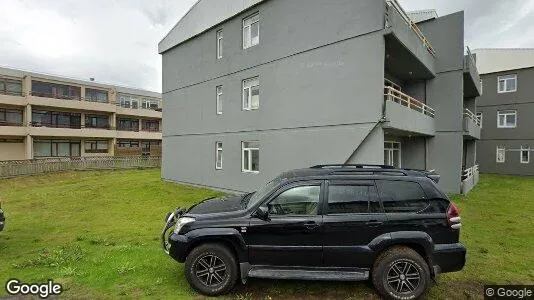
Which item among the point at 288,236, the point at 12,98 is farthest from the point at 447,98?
the point at 12,98

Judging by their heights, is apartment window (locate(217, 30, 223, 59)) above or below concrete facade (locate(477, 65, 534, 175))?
above

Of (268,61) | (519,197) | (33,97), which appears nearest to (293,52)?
(268,61)

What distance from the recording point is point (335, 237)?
4.40m

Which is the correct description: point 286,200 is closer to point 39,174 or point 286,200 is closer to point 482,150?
point 39,174

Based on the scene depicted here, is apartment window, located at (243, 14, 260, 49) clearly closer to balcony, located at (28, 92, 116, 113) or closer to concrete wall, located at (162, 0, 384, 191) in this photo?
concrete wall, located at (162, 0, 384, 191)

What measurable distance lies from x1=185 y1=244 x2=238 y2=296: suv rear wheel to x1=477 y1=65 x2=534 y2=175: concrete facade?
28.5 metres

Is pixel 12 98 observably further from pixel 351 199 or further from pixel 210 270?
pixel 351 199

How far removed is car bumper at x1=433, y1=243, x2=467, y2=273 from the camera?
4340 millimetres

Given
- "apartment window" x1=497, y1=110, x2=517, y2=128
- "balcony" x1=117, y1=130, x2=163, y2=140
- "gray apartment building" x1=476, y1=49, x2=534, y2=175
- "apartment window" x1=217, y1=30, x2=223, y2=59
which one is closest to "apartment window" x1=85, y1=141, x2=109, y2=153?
"balcony" x1=117, y1=130, x2=163, y2=140

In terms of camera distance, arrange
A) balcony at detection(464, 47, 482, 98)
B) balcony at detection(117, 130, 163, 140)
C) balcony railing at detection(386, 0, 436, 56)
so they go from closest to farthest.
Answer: balcony railing at detection(386, 0, 436, 56) < balcony at detection(464, 47, 482, 98) < balcony at detection(117, 130, 163, 140)

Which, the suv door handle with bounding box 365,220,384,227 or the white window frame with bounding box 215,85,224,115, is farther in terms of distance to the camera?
the white window frame with bounding box 215,85,224,115

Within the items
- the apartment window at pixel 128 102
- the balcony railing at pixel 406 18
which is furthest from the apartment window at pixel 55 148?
the balcony railing at pixel 406 18

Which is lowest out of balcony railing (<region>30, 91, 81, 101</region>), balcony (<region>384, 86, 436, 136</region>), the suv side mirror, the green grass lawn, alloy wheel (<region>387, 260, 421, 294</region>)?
the green grass lawn

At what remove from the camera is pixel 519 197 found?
13.5 meters
